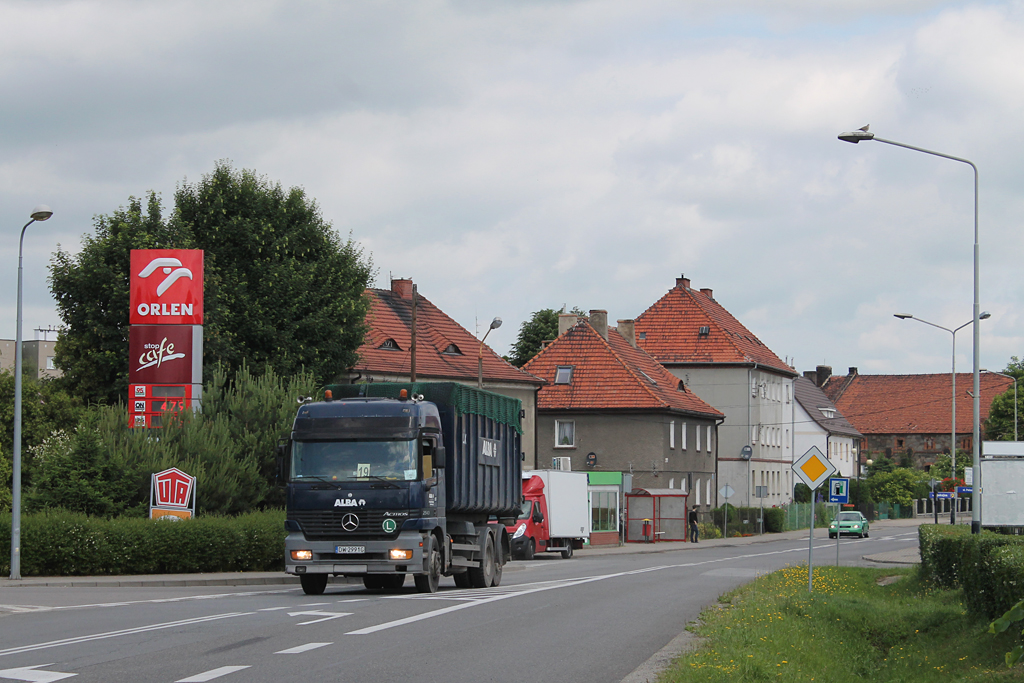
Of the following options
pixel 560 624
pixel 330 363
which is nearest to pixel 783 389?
pixel 330 363

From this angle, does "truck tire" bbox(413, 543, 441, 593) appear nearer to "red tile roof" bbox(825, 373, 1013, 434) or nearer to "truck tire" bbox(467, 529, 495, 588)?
"truck tire" bbox(467, 529, 495, 588)

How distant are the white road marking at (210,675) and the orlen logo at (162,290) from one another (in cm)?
2136

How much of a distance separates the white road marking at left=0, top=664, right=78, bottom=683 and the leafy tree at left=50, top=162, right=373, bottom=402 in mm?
27423

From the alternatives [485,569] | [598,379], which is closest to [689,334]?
[598,379]

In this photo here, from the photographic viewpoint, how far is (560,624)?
1686 centimetres

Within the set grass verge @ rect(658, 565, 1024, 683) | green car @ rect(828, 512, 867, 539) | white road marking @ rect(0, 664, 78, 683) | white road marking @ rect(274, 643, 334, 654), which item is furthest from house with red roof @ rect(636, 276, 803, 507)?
white road marking @ rect(0, 664, 78, 683)

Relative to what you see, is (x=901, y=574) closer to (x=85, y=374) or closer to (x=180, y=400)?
(x=180, y=400)

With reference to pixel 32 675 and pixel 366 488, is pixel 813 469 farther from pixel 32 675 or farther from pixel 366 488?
pixel 32 675

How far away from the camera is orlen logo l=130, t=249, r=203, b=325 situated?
104 feet

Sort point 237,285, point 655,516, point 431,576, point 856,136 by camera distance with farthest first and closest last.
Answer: point 655,516, point 237,285, point 856,136, point 431,576

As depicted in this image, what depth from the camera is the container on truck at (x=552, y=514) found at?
1582 inches

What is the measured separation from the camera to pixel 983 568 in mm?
16266

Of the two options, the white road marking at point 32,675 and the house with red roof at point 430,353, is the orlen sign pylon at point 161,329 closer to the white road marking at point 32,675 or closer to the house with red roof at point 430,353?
the house with red roof at point 430,353

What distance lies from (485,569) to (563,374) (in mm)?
44878
